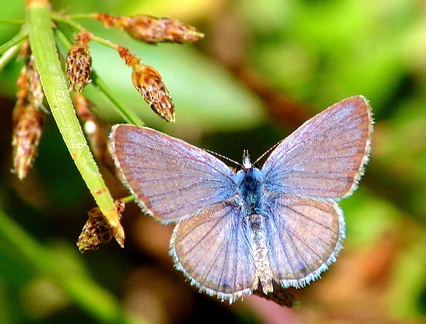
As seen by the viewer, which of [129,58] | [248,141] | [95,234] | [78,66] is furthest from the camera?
[248,141]

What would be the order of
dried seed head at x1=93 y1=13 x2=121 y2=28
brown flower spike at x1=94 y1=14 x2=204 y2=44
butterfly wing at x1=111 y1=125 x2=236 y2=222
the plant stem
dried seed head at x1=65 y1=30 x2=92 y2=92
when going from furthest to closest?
dried seed head at x1=93 y1=13 x2=121 y2=28 → brown flower spike at x1=94 y1=14 x2=204 y2=44 → butterfly wing at x1=111 y1=125 x2=236 y2=222 → dried seed head at x1=65 y1=30 x2=92 y2=92 → the plant stem

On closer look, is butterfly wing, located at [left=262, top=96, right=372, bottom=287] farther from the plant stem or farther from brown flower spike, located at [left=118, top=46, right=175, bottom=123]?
the plant stem

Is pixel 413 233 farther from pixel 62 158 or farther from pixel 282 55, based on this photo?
pixel 62 158

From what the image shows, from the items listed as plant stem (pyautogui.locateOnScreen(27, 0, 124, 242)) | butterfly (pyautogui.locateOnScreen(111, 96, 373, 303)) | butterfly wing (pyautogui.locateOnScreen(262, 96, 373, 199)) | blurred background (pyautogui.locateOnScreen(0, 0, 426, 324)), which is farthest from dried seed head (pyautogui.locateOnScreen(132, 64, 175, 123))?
blurred background (pyautogui.locateOnScreen(0, 0, 426, 324))

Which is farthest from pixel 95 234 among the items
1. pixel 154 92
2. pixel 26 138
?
pixel 26 138

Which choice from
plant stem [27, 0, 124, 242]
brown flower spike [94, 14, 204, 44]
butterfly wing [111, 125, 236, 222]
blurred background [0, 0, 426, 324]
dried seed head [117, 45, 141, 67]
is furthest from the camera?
blurred background [0, 0, 426, 324]

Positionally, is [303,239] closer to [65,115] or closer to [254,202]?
[254,202]

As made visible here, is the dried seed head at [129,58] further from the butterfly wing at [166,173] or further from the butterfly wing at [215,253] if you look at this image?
the butterfly wing at [215,253]

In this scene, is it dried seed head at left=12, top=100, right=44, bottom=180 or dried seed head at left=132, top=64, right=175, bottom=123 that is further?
dried seed head at left=12, top=100, right=44, bottom=180
